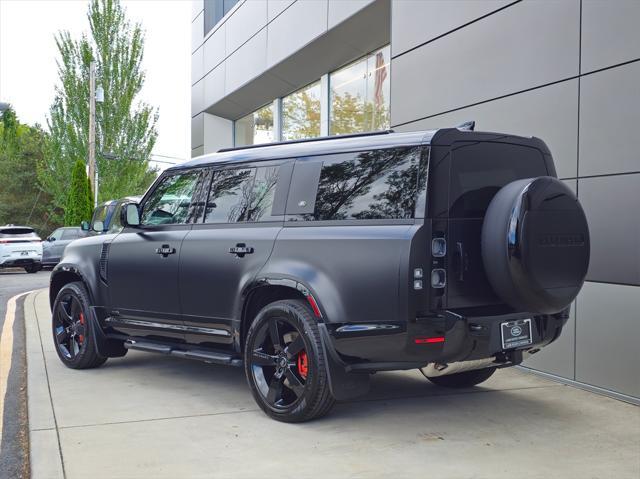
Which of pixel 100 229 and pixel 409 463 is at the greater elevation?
pixel 100 229

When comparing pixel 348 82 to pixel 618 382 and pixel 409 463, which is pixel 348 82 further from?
A: pixel 409 463

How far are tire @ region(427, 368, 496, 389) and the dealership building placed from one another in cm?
87

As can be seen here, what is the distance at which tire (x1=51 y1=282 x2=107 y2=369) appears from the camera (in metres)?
7.01

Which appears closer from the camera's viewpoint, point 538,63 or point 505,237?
point 505,237

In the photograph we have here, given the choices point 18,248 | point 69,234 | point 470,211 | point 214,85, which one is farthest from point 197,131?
point 470,211

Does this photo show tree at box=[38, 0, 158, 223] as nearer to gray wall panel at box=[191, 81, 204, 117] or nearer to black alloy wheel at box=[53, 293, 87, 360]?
gray wall panel at box=[191, 81, 204, 117]

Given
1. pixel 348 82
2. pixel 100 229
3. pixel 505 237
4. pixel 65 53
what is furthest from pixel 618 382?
pixel 65 53

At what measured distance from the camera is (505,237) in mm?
4488

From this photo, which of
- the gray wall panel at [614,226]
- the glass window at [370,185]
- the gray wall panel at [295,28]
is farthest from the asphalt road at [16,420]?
the gray wall panel at [295,28]

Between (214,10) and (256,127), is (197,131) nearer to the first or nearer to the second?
(256,127)

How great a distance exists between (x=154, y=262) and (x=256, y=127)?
41.2ft

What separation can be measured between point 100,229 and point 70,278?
73cm

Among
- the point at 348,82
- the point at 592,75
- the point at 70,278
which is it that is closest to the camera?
the point at 592,75

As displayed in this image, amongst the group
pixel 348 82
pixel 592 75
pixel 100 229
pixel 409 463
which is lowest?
pixel 409 463
